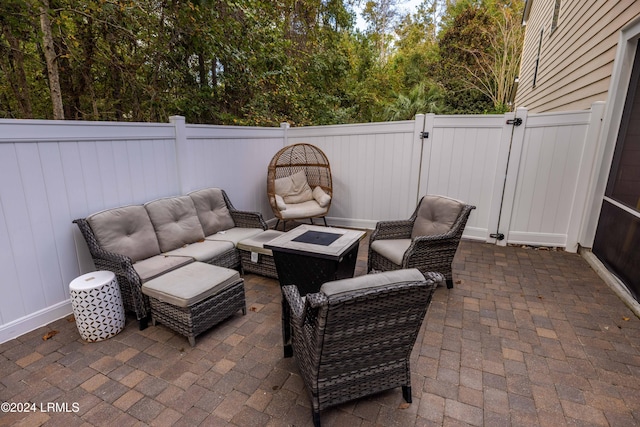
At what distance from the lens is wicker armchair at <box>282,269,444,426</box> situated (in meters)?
1.31

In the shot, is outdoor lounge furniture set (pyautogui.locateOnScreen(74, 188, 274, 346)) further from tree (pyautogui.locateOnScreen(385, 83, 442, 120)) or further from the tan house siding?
tree (pyautogui.locateOnScreen(385, 83, 442, 120))

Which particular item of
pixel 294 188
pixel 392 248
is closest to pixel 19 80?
pixel 294 188


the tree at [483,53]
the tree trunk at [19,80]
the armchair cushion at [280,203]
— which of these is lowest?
the armchair cushion at [280,203]

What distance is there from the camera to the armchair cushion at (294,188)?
182 inches

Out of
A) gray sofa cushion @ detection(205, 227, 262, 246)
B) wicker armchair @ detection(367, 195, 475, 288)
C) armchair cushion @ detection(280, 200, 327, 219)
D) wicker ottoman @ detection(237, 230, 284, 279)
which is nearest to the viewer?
wicker armchair @ detection(367, 195, 475, 288)

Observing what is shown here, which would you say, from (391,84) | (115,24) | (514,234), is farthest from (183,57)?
(391,84)

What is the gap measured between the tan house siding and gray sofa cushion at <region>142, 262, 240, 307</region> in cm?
456

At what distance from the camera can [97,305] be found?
2.17 m

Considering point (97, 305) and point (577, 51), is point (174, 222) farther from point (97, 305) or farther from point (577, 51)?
point (577, 51)

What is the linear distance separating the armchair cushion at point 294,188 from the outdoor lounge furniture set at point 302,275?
34 mm

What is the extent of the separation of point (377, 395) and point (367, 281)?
0.86 meters

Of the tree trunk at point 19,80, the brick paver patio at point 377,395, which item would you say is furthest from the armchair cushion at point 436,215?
the tree trunk at point 19,80

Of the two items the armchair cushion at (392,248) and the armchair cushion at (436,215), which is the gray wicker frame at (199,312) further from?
the armchair cushion at (436,215)

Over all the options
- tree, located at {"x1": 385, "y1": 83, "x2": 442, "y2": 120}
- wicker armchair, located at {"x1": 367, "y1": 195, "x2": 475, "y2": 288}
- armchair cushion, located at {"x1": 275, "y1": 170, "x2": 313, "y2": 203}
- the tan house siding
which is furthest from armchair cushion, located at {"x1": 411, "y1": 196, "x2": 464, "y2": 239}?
tree, located at {"x1": 385, "y1": 83, "x2": 442, "y2": 120}
